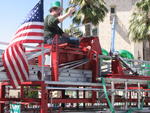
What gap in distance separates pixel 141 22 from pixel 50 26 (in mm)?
22336

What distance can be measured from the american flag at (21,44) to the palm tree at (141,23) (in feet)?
73.4

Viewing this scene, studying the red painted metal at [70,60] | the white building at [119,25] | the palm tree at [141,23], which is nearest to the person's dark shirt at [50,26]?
the red painted metal at [70,60]

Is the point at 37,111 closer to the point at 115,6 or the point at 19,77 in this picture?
the point at 19,77

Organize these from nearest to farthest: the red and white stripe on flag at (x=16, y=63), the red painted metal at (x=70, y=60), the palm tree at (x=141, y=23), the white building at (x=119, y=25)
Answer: the red and white stripe on flag at (x=16, y=63), the red painted metal at (x=70, y=60), the palm tree at (x=141, y=23), the white building at (x=119, y=25)

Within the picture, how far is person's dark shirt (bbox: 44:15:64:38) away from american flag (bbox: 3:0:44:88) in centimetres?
96

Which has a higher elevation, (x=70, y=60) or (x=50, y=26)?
(x=50, y=26)

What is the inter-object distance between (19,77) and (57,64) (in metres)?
0.93

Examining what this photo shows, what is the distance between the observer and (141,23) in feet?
95.3

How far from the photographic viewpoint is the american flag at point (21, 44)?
20.6 ft

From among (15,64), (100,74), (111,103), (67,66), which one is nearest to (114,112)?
(111,103)

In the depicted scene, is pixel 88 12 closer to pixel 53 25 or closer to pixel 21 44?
pixel 53 25

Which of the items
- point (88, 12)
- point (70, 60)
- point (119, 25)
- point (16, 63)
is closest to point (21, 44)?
point (16, 63)

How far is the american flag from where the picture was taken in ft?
20.6

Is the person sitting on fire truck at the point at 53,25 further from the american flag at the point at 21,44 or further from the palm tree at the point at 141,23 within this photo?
the palm tree at the point at 141,23
